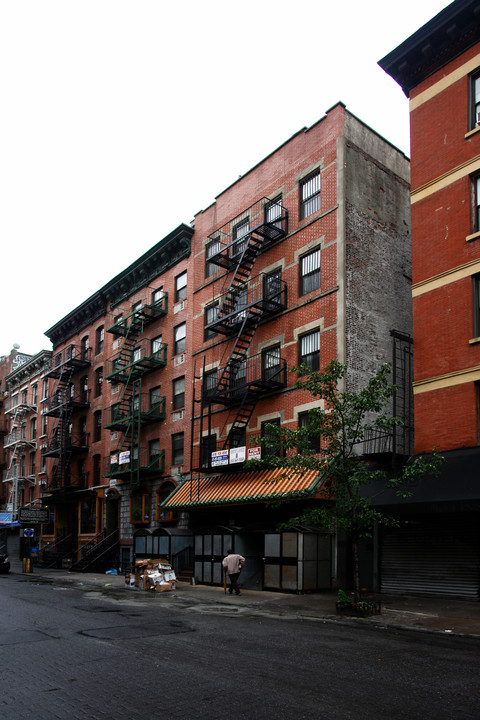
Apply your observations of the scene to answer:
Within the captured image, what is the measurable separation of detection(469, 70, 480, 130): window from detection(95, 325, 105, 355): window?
2685 cm

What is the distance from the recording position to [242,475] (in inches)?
977

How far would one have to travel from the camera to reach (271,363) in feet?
83.3

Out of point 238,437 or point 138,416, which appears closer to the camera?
point 238,437

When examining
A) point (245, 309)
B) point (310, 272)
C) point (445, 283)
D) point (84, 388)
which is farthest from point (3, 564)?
point (445, 283)

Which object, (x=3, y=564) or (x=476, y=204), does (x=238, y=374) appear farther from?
(x=3, y=564)

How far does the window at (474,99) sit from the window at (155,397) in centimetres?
2007

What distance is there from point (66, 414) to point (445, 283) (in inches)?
1146

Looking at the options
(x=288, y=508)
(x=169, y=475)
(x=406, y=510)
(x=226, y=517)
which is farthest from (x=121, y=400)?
(x=406, y=510)

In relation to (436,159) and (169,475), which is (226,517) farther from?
(436,159)

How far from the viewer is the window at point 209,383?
90.8ft

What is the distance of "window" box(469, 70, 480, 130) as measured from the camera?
1905cm

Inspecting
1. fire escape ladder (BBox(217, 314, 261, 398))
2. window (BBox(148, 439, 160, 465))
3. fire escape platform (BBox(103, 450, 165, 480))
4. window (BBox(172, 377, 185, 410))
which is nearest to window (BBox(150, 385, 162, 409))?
window (BBox(172, 377, 185, 410))

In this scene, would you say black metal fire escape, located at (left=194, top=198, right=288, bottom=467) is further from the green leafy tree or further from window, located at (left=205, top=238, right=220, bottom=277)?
the green leafy tree

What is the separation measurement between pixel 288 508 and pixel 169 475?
9.44 meters
